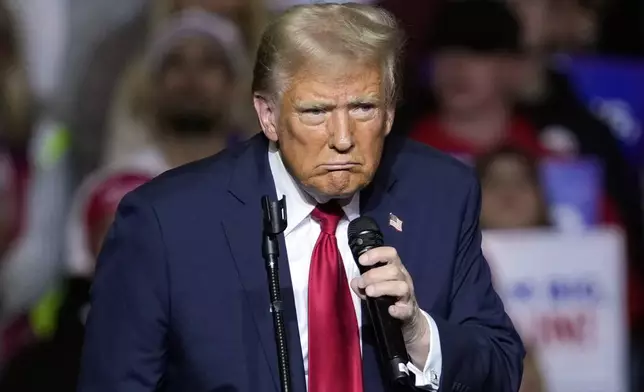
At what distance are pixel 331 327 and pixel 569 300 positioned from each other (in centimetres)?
247

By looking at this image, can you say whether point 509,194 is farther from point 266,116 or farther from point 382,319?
point 382,319

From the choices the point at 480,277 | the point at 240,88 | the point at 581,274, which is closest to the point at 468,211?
the point at 480,277

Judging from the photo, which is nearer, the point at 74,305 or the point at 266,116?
the point at 266,116

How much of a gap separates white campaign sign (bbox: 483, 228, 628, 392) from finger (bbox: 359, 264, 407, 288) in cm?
249

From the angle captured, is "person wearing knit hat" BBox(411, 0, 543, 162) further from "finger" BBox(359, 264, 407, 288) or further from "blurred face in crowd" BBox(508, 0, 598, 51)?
"finger" BBox(359, 264, 407, 288)

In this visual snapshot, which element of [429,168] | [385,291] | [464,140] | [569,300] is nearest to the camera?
[385,291]

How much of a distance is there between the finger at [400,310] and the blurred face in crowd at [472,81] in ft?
8.05

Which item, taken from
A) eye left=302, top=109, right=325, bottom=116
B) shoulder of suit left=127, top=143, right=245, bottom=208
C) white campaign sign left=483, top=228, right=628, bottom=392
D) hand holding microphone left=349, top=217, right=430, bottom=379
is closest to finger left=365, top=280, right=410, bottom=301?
hand holding microphone left=349, top=217, right=430, bottom=379

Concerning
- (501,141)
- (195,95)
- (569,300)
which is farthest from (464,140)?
(195,95)

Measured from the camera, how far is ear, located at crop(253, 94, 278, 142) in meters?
2.07

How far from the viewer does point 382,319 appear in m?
1.85

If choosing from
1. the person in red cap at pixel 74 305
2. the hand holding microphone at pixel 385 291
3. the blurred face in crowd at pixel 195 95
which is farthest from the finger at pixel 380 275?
the blurred face in crowd at pixel 195 95

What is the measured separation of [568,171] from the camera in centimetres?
432

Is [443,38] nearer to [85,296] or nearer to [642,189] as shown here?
[642,189]
